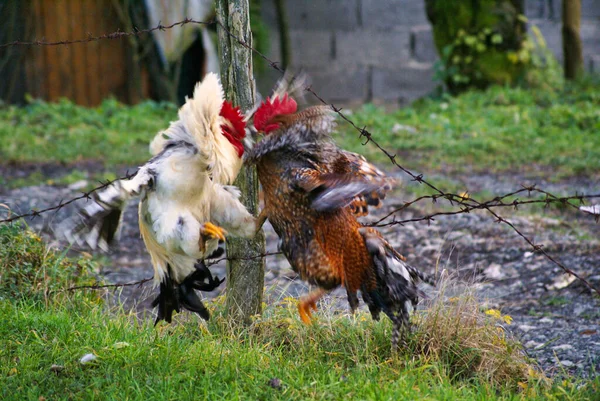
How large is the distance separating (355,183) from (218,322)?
1.35m

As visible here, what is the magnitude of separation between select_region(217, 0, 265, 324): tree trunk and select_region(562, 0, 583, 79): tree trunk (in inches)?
355

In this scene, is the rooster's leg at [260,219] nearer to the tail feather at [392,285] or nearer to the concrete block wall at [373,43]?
the tail feather at [392,285]

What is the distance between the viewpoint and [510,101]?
11.3 metres

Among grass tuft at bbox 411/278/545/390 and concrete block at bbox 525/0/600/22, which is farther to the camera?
concrete block at bbox 525/0/600/22

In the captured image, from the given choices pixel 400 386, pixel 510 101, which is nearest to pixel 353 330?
pixel 400 386

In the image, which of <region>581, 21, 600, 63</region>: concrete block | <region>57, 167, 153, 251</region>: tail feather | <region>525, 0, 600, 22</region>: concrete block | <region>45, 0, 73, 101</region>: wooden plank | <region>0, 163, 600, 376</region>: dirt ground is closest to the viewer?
<region>57, 167, 153, 251</region>: tail feather

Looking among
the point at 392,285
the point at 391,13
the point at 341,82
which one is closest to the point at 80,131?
the point at 341,82

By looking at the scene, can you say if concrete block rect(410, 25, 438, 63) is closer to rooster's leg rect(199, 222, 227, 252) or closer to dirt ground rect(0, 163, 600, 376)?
dirt ground rect(0, 163, 600, 376)

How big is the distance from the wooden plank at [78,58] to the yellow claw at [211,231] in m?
9.39

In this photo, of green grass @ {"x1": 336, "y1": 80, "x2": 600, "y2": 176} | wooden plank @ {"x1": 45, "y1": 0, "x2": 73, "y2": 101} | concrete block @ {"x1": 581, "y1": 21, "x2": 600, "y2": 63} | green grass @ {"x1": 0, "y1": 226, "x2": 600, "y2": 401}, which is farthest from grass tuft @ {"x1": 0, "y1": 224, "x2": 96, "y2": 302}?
concrete block @ {"x1": 581, "y1": 21, "x2": 600, "y2": 63}

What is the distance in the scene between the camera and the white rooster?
366cm

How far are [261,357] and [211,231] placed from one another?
676mm

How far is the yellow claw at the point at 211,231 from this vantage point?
3.65 metres

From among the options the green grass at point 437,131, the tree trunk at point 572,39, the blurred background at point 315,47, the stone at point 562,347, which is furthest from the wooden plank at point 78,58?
the stone at point 562,347
